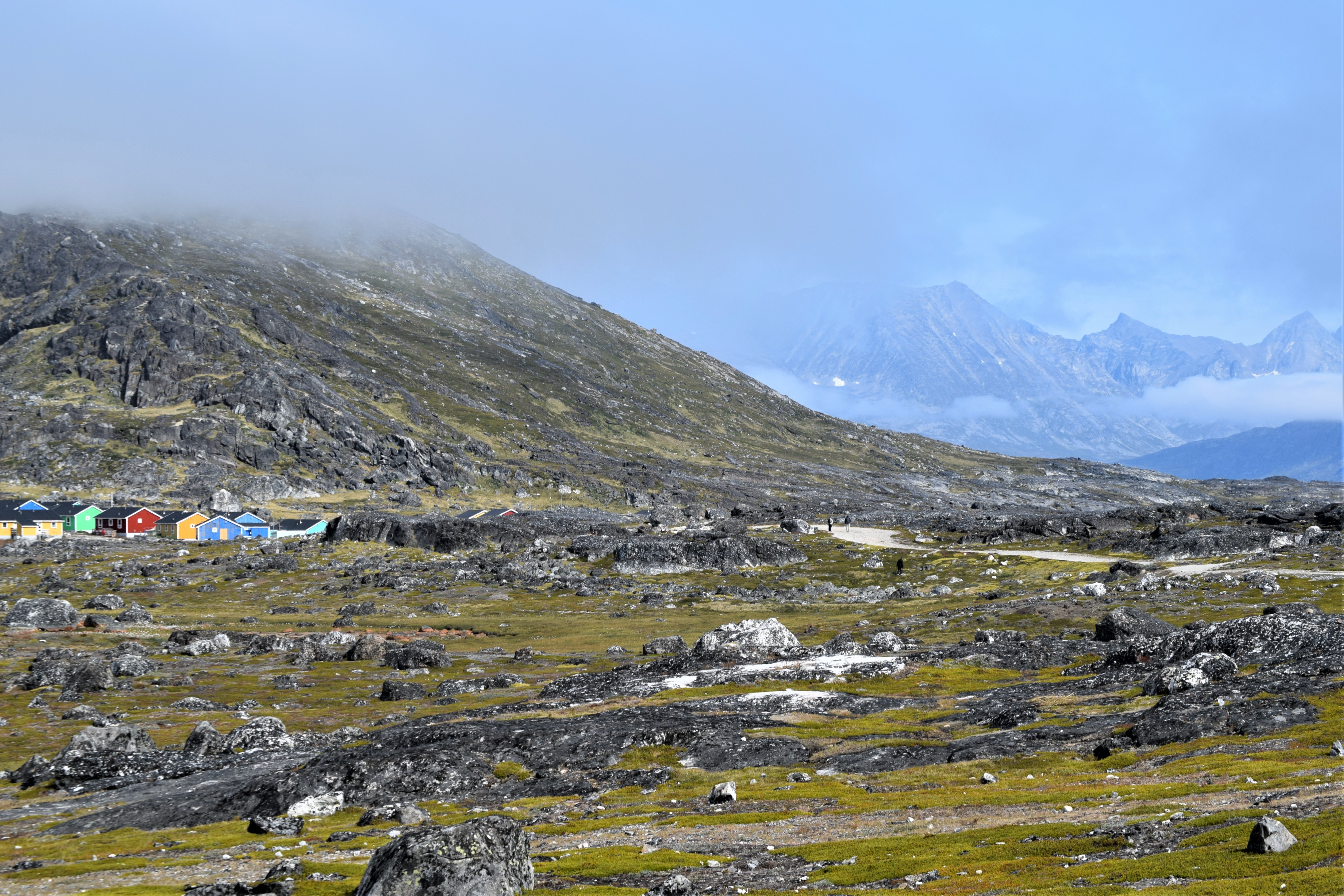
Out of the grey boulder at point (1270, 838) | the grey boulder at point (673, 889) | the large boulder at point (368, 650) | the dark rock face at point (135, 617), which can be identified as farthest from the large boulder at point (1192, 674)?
the dark rock face at point (135, 617)

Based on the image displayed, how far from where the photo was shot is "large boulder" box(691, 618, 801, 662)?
82.9 meters

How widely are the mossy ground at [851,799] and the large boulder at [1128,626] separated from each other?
8661mm

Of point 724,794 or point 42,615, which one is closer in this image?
point 724,794

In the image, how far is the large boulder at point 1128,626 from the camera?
74500mm

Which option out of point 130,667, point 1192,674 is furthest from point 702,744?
point 130,667

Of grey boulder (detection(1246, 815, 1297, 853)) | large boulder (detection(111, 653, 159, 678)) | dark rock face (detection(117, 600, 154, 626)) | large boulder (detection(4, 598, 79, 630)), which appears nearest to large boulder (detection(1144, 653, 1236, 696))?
grey boulder (detection(1246, 815, 1297, 853))

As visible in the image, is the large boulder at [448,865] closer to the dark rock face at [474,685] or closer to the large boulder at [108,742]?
the large boulder at [108,742]

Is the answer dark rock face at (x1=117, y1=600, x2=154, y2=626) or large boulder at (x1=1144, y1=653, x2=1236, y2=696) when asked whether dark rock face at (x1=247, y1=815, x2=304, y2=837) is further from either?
dark rock face at (x1=117, y1=600, x2=154, y2=626)

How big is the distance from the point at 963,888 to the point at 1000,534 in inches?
7005

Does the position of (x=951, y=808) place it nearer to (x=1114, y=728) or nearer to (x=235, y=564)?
(x=1114, y=728)

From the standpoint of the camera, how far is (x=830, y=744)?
53719 mm

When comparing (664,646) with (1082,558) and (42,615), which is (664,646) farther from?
(1082,558)

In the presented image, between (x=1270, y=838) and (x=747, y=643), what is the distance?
62.4 meters

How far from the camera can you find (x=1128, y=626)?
76438 millimetres
